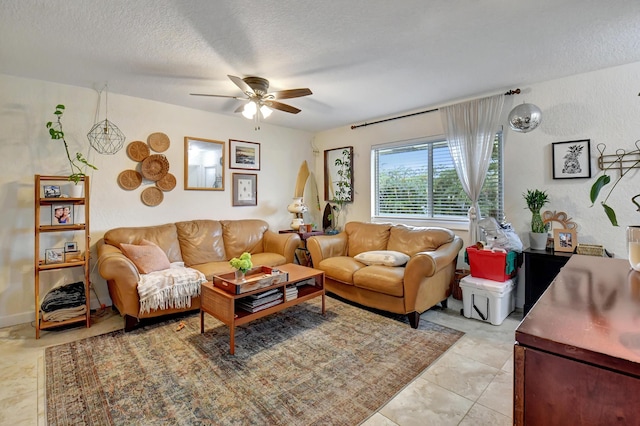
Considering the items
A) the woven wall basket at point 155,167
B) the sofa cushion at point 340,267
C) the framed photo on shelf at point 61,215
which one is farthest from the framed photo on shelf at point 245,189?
the framed photo on shelf at point 61,215

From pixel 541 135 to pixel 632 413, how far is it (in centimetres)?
338

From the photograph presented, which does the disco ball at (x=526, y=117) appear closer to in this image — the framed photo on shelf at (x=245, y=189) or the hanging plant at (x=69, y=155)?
the framed photo on shelf at (x=245, y=189)

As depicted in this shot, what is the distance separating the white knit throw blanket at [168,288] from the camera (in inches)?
108

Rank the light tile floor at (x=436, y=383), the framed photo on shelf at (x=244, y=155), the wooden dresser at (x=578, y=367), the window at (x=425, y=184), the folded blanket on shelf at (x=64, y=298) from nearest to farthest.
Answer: the wooden dresser at (x=578, y=367), the light tile floor at (x=436, y=383), the folded blanket on shelf at (x=64, y=298), the window at (x=425, y=184), the framed photo on shelf at (x=244, y=155)

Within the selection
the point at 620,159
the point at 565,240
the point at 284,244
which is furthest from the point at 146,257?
the point at 620,159

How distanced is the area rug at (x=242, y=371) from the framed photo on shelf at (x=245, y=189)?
6.59 ft

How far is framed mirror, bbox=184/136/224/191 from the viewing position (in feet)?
13.2

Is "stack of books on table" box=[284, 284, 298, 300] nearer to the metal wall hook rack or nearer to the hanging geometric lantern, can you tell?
the hanging geometric lantern

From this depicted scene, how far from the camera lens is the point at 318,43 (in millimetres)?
2346

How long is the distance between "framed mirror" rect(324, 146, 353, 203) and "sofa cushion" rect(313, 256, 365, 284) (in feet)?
5.24

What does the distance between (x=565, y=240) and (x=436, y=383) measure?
2059 millimetres

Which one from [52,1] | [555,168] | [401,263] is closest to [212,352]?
[401,263]

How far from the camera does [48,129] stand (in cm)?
309

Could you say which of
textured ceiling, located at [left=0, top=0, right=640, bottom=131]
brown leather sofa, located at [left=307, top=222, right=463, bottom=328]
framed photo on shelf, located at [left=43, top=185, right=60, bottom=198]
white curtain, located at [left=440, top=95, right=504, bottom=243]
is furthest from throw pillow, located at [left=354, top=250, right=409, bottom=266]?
framed photo on shelf, located at [left=43, top=185, right=60, bottom=198]
